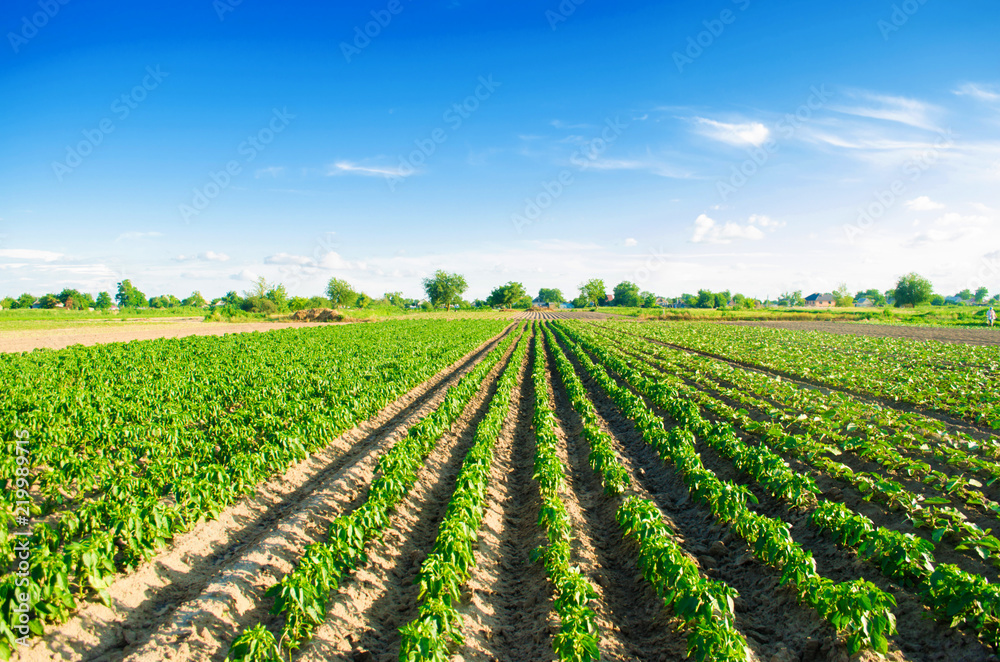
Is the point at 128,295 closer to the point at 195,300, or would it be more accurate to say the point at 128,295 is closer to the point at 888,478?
the point at 195,300

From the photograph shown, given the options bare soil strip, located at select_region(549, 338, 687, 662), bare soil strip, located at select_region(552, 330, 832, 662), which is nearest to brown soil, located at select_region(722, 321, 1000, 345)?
bare soil strip, located at select_region(552, 330, 832, 662)

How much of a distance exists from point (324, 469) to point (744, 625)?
26.2 ft

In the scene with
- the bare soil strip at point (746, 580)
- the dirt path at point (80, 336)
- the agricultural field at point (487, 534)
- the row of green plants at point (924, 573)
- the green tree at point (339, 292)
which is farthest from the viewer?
the green tree at point (339, 292)

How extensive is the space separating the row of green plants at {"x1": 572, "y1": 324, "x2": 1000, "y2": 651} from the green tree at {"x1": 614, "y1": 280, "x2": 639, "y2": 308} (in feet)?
526

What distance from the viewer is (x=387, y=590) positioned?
18.2ft

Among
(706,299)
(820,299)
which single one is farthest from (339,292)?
(820,299)

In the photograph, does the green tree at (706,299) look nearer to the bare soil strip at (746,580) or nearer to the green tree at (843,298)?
the green tree at (843,298)

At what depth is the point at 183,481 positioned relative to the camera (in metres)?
6.72

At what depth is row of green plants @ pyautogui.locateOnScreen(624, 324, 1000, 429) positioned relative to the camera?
13211mm

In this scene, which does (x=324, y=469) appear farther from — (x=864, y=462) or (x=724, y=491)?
(x=864, y=462)

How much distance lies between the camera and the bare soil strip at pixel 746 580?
14.7 ft

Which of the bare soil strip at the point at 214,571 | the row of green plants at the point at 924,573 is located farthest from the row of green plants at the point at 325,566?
the row of green plants at the point at 924,573

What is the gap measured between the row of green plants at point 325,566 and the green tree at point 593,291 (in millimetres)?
165637

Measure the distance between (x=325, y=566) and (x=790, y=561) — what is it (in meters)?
5.21
